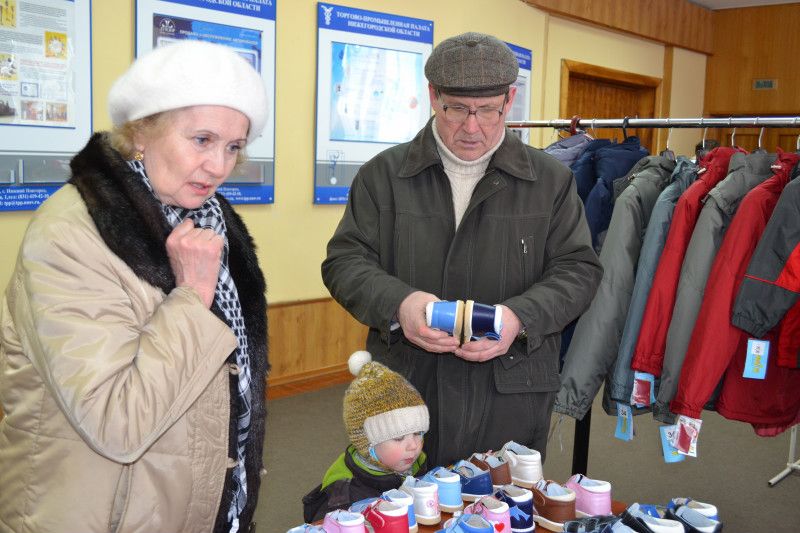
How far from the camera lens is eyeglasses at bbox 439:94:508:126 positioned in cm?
179

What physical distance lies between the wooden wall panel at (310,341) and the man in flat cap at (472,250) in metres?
2.66

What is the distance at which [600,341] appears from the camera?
243 cm

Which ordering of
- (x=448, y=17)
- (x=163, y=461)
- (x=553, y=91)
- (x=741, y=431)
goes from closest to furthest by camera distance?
1. (x=163, y=461)
2. (x=741, y=431)
3. (x=448, y=17)
4. (x=553, y=91)

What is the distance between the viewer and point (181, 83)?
1174 mm

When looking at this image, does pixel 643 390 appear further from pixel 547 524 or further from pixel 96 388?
pixel 96 388

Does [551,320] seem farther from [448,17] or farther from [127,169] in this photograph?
[448,17]

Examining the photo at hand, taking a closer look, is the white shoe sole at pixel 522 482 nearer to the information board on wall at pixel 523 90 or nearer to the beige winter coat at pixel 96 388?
the beige winter coat at pixel 96 388

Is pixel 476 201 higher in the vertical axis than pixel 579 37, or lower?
lower

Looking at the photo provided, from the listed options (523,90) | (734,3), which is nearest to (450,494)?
(523,90)

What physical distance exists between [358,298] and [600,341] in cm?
100

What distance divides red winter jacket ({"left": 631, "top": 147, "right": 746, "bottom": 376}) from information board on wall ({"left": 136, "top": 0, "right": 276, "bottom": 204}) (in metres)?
2.06

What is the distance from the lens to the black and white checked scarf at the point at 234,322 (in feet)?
4.35

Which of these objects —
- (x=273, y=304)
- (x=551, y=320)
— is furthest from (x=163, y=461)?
(x=273, y=304)

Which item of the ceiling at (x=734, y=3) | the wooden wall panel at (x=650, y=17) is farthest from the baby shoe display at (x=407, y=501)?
the ceiling at (x=734, y=3)
